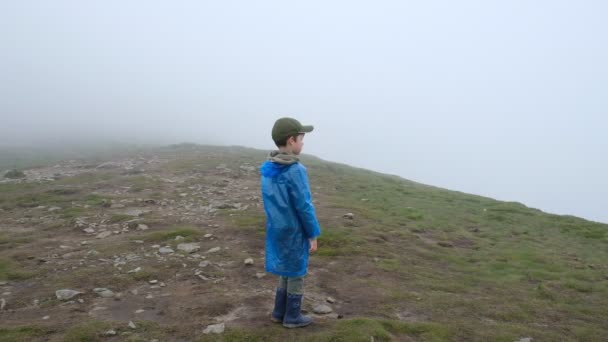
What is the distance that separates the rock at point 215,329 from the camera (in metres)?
6.73

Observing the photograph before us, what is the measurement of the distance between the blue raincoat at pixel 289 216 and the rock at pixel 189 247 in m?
5.14

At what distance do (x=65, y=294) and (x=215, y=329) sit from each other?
369 centimetres

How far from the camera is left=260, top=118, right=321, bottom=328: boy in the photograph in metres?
6.67

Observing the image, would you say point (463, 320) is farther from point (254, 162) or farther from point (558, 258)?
point (254, 162)

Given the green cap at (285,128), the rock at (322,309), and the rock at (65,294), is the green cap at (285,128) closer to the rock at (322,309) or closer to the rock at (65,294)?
the rock at (322,309)

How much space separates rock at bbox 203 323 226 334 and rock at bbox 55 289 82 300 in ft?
11.1

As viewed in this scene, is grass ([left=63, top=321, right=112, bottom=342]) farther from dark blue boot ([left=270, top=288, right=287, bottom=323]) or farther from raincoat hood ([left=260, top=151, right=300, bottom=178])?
raincoat hood ([left=260, top=151, right=300, bottom=178])

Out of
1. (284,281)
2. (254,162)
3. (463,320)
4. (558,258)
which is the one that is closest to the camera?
(284,281)

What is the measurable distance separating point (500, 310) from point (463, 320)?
3.77ft

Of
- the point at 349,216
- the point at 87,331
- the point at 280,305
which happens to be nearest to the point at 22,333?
the point at 87,331

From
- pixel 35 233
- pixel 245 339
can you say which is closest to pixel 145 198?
pixel 35 233

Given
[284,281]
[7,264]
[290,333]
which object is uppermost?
[284,281]

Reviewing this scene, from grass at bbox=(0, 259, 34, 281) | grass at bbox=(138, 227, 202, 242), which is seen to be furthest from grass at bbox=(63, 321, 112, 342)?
grass at bbox=(138, 227, 202, 242)

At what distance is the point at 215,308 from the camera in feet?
25.3
